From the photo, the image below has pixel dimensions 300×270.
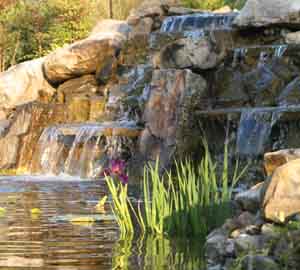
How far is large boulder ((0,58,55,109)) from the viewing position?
82.6 ft

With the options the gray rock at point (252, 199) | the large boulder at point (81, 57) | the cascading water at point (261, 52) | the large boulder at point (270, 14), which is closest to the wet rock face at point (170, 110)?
the cascading water at point (261, 52)

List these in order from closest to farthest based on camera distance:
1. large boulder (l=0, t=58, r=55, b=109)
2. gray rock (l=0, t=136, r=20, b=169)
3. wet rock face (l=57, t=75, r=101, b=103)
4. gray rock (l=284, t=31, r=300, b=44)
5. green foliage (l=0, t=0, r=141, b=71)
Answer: gray rock (l=284, t=31, r=300, b=44) < gray rock (l=0, t=136, r=20, b=169) < wet rock face (l=57, t=75, r=101, b=103) < large boulder (l=0, t=58, r=55, b=109) < green foliage (l=0, t=0, r=141, b=71)

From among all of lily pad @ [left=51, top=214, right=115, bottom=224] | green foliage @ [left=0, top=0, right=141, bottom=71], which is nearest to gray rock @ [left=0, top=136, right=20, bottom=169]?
green foliage @ [left=0, top=0, right=141, bottom=71]

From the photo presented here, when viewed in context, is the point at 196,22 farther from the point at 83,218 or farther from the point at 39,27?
the point at 83,218

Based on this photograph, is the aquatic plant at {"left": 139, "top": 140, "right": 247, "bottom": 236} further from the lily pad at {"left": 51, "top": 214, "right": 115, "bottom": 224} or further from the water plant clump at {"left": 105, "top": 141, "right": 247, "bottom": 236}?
the lily pad at {"left": 51, "top": 214, "right": 115, "bottom": 224}

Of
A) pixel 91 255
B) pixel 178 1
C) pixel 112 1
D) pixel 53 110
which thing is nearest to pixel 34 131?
pixel 53 110

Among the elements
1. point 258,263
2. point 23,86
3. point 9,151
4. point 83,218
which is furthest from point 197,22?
point 258,263

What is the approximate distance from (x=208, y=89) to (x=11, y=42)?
12.4 m

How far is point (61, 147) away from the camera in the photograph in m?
19.9

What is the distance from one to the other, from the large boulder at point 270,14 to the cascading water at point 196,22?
53.5 inches

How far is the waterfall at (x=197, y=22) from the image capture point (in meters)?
24.4

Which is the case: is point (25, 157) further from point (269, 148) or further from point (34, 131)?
point (269, 148)

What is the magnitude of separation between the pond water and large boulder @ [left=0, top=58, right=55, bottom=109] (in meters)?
12.8

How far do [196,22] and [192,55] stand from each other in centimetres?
567
